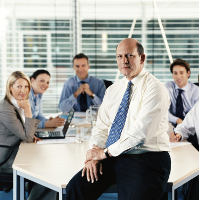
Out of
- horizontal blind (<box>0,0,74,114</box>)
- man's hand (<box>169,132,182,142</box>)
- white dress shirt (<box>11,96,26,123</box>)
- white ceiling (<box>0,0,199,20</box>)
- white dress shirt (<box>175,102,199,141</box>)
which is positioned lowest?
man's hand (<box>169,132,182,142</box>)

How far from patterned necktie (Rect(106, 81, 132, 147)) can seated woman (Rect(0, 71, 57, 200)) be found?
704mm

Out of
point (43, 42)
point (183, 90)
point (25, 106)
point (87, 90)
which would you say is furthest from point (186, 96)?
point (43, 42)

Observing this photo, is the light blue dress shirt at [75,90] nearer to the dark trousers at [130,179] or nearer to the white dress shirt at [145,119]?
the white dress shirt at [145,119]

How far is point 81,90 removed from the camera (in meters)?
4.21

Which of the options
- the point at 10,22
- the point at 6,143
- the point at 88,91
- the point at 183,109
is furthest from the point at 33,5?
the point at 6,143

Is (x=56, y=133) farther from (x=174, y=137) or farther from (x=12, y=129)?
(x=174, y=137)

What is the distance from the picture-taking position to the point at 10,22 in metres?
5.48

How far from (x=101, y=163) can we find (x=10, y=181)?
2.96ft

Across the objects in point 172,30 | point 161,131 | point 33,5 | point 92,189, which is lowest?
point 92,189

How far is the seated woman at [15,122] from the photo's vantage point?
261 cm

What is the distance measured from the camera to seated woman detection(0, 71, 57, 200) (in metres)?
2.61

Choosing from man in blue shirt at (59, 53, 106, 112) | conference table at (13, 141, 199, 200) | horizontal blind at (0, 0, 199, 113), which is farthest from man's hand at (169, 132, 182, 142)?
horizontal blind at (0, 0, 199, 113)

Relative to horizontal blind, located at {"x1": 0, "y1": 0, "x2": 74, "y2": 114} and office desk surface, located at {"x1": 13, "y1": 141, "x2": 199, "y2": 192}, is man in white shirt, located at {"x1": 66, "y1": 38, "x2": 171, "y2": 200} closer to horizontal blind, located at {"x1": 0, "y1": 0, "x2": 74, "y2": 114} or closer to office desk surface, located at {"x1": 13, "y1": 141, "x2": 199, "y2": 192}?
office desk surface, located at {"x1": 13, "y1": 141, "x2": 199, "y2": 192}

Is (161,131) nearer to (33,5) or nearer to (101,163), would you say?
(101,163)
